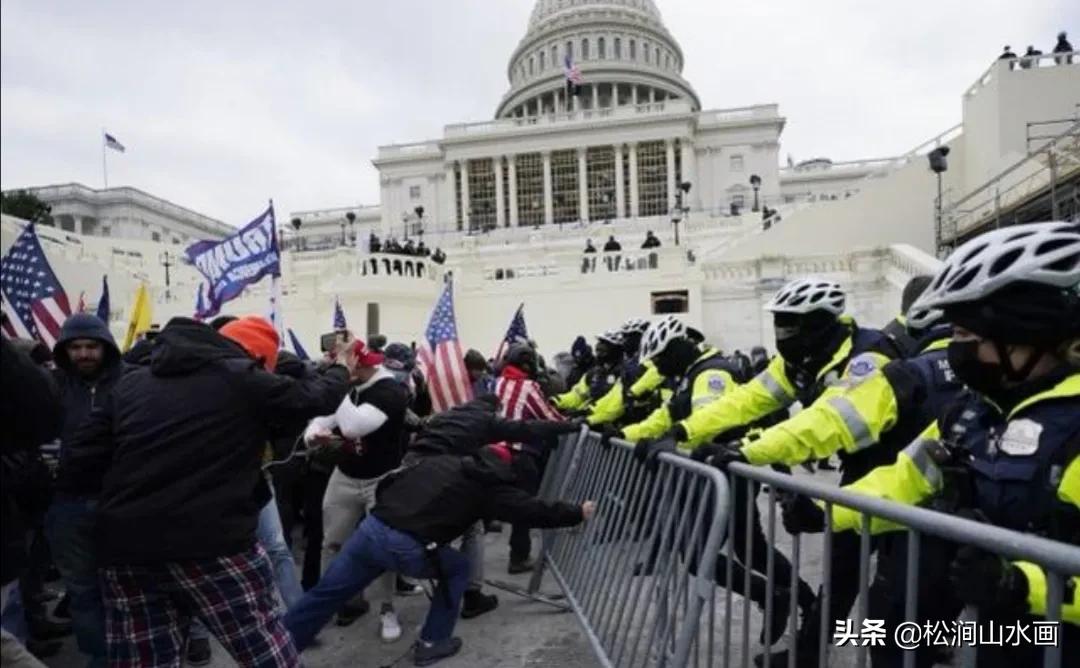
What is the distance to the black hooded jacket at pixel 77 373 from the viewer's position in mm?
3727

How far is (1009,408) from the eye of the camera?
198cm

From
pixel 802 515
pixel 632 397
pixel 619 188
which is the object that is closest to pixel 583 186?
pixel 619 188

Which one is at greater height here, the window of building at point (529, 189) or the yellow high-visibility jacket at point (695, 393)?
the window of building at point (529, 189)

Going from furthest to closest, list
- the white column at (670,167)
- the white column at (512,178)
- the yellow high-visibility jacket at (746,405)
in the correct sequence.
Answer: the white column at (512,178), the white column at (670,167), the yellow high-visibility jacket at (746,405)

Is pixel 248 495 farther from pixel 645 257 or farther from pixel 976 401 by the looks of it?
pixel 645 257

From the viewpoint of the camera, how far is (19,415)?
6.33 ft

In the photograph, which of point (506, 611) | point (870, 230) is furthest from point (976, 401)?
point (870, 230)

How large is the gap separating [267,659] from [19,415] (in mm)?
1410

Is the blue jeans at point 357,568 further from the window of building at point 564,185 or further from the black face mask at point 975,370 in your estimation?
the window of building at point 564,185

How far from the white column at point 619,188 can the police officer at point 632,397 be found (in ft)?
180

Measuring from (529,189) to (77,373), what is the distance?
6109 cm

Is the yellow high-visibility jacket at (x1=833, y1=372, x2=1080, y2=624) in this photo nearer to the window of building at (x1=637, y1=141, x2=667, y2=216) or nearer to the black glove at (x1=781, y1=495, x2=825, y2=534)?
the black glove at (x1=781, y1=495, x2=825, y2=534)

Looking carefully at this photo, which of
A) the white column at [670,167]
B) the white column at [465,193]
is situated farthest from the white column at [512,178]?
the white column at [670,167]

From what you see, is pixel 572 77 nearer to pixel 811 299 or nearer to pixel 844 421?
pixel 811 299
